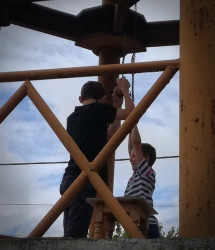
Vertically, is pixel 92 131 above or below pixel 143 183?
above

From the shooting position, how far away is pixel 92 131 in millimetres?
4387

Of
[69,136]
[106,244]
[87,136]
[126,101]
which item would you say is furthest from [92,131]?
[106,244]

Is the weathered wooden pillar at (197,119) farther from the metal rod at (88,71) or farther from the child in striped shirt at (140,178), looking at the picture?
the child in striped shirt at (140,178)

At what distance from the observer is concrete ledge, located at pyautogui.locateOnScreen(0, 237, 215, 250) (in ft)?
9.17

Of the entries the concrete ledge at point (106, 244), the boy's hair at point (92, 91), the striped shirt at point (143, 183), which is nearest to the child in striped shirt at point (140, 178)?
the striped shirt at point (143, 183)

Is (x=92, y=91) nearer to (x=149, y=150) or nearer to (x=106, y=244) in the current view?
(x=149, y=150)

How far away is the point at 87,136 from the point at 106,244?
5.11 ft

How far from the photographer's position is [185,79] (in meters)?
3.56

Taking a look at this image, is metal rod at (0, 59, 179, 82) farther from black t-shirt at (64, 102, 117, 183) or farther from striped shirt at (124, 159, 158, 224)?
striped shirt at (124, 159, 158, 224)

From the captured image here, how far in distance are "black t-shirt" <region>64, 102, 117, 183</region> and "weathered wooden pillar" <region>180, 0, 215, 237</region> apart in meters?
0.91

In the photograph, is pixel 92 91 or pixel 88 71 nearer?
pixel 88 71

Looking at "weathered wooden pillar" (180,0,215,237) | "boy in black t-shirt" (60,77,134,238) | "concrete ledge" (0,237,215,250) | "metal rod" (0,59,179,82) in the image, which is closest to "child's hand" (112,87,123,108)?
"boy in black t-shirt" (60,77,134,238)

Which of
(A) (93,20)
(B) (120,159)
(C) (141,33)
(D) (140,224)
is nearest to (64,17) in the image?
(A) (93,20)

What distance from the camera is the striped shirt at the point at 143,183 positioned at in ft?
15.9
